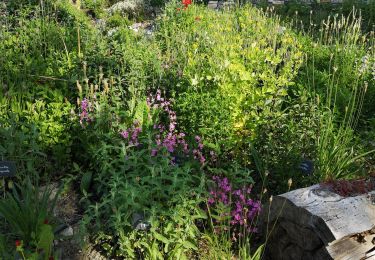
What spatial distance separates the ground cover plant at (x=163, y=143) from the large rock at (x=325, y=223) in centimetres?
18

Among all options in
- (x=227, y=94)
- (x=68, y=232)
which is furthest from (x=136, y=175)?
(x=227, y=94)

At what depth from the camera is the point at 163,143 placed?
363 cm

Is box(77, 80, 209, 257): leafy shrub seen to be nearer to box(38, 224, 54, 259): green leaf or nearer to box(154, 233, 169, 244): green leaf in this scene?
box(154, 233, 169, 244): green leaf

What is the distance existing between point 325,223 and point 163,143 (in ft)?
4.84

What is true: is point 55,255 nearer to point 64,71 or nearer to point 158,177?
point 158,177

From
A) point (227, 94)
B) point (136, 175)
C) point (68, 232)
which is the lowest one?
point (68, 232)

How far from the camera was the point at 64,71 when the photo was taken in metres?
4.92

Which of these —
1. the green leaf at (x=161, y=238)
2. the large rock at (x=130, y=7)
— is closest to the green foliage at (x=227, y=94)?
the green leaf at (x=161, y=238)

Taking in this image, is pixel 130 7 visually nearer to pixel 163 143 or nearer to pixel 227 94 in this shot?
pixel 227 94

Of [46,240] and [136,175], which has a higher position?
[136,175]

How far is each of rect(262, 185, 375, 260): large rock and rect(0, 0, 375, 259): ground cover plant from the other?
0.18 m

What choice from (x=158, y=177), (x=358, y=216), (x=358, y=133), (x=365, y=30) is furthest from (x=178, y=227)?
(x=365, y=30)

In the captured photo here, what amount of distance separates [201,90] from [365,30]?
5.15 m

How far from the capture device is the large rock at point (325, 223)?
2.72 meters
